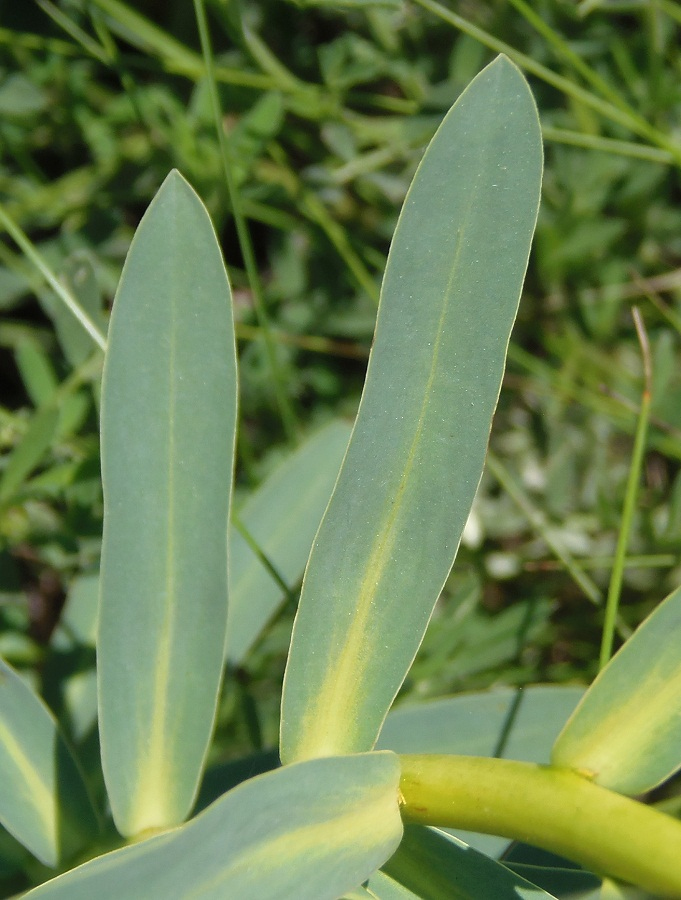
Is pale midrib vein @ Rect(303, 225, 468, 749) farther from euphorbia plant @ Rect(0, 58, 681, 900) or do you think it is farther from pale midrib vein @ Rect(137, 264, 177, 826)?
pale midrib vein @ Rect(137, 264, 177, 826)

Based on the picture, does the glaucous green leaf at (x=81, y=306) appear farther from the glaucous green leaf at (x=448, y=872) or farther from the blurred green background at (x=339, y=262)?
the glaucous green leaf at (x=448, y=872)

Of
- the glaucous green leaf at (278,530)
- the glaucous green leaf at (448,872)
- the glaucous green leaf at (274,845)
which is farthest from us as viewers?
the glaucous green leaf at (278,530)

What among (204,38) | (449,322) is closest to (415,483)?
(449,322)

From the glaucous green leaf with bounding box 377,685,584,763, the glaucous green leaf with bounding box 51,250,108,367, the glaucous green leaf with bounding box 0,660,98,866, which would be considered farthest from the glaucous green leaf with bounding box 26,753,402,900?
the glaucous green leaf with bounding box 51,250,108,367

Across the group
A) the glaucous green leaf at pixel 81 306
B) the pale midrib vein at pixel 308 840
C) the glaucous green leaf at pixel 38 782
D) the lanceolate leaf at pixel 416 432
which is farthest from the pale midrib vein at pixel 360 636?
the glaucous green leaf at pixel 81 306

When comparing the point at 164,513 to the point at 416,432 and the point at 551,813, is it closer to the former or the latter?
the point at 416,432

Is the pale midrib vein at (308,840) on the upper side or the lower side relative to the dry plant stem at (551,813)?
lower

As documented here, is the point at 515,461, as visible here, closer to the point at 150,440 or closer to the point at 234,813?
the point at 150,440

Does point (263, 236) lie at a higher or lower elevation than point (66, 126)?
lower
